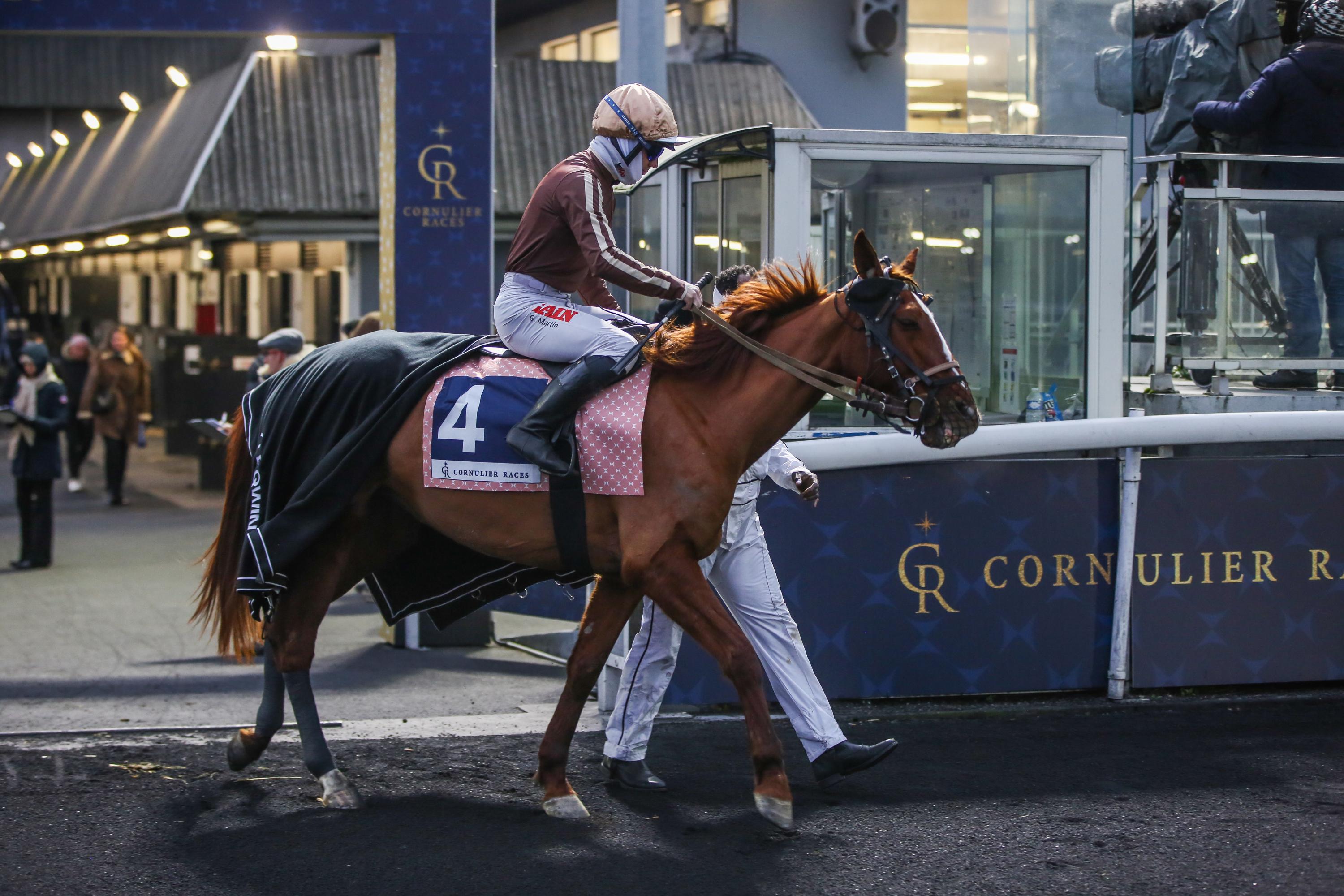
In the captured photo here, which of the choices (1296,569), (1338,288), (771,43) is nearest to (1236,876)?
(1296,569)

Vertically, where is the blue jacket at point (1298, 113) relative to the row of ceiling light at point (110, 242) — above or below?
below

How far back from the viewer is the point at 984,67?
9914 millimetres

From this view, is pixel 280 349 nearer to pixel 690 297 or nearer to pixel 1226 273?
pixel 690 297

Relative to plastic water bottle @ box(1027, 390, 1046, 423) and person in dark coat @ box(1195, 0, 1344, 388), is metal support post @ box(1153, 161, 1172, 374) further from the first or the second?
plastic water bottle @ box(1027, 390, 1046, 423)

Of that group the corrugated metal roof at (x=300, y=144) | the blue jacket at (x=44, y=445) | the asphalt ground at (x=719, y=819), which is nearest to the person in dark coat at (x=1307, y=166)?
the asphalt ground at (x=719, y=819)

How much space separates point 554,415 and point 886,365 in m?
1.18

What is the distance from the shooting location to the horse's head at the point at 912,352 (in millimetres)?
5113

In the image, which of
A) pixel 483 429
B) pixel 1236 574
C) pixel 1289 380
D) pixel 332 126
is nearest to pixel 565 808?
pixel 483 429

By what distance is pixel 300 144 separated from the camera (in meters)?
17.7

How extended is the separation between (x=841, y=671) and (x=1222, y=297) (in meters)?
3.50

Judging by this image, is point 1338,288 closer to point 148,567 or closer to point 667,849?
point 667,849

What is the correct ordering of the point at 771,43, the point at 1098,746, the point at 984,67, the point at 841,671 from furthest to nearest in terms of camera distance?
1. the point at 771,43
2. the point at 984,67
3. the point at 841,671
4. the point at 1098,746

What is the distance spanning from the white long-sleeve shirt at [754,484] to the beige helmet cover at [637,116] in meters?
1.25

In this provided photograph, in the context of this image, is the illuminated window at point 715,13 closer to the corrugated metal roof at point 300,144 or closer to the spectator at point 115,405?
the corrugated metal roof at point 300,144
